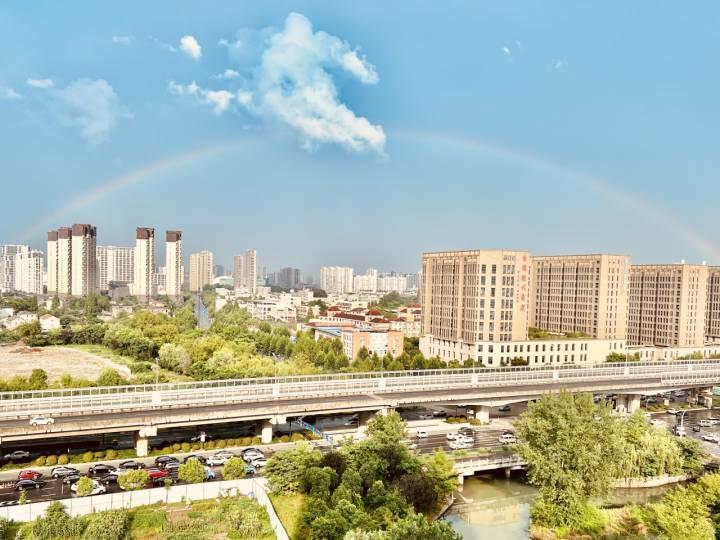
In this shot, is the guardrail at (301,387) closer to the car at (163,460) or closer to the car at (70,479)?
the car at (163,460)

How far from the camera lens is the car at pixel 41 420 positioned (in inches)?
666

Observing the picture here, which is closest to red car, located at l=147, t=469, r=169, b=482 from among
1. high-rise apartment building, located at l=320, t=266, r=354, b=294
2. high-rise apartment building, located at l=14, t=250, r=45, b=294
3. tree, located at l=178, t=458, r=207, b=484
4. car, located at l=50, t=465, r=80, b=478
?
tree, located at l=178, t=458, r=207, b=484

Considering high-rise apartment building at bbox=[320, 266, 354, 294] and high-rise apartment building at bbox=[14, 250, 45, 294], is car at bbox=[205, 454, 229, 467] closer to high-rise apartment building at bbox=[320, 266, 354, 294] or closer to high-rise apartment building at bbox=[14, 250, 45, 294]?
high-rise apartment building at bbox=[14, 250, 45, 294]

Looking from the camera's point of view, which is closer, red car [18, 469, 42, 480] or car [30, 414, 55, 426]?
red car [18, 469, 42, 480]

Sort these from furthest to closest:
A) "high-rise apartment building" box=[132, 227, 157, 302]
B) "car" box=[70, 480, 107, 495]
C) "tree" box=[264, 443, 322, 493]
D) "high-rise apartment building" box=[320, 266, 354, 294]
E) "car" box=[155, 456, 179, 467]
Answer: "high-rise apartment building" box=[320, 266, 354, 294], "high-rise apartment building" box=[132, 227, 157, 302], "car" box=[155, 456, 179, 467], "tree" box=[264, 443, 322, 493], "car" box=[70, 480, 107, 495]

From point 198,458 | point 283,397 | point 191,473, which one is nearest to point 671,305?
point 283,397

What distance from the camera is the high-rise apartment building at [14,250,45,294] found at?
98.9 metres

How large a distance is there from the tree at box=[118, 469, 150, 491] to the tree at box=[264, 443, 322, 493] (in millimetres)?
3081

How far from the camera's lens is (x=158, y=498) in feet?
47.9

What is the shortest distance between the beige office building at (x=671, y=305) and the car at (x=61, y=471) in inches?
1725

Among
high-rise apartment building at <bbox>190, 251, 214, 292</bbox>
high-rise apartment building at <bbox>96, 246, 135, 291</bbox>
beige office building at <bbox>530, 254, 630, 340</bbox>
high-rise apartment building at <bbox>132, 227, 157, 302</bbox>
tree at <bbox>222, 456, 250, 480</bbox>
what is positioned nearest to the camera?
tree at <bbox>222, 456, 250, 480</bbox>

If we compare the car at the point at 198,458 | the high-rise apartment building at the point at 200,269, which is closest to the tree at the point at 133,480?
the car at the point at 198,458

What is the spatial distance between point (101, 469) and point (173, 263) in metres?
87.8

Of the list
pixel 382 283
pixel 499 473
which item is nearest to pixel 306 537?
pixel 499 473
